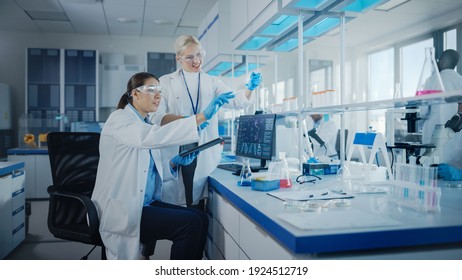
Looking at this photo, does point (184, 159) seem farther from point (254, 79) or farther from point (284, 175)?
point (254, 79)

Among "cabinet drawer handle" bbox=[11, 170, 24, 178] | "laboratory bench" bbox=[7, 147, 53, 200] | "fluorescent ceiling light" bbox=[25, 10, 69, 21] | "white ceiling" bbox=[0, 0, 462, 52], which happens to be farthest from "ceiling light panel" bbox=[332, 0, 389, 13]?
"fluorescent ceiling light" bbox=[25, 10, 69, 21]

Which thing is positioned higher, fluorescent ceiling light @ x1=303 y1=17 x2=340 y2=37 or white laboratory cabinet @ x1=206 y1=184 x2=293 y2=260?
fluorescent ceiling light @ x1=303 y1=17 x2=340 y2=37

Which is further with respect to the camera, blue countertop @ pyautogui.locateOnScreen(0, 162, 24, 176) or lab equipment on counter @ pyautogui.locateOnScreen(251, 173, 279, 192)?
blue countertop @ pyautogui.locateOnScreen(0, 162, 24, 176)

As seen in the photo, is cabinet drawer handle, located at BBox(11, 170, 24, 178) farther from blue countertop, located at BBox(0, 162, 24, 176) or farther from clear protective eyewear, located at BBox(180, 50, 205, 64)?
clear protective eyewear, located at BBox(180, 50, 205, 64)

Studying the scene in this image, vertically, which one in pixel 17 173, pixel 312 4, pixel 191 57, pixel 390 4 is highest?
pixel 390 4

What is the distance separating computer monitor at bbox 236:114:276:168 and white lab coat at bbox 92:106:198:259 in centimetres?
49

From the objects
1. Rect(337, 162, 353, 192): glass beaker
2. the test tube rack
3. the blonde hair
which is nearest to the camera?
the test tube rack

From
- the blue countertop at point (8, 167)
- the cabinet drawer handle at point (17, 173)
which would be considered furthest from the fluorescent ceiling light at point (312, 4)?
the cabinet drawer handle at point (17, 173)

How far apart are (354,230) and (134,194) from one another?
1.10 m

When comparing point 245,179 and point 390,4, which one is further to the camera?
point 390,4

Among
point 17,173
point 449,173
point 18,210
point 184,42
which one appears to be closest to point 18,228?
point 18,210

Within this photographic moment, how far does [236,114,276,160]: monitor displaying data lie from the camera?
2.02 metres

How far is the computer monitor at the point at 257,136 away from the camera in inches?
79.5

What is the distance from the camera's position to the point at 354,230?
3.04 feet
